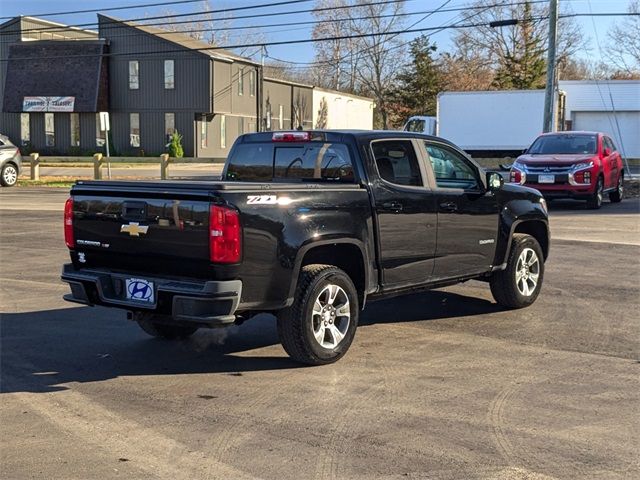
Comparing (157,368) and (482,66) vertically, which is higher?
(482,66)

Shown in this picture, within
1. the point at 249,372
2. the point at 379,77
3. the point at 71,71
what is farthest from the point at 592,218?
the point at 379,77

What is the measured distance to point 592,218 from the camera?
1745 cm

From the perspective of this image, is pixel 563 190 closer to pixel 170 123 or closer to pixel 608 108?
pixel 608 108

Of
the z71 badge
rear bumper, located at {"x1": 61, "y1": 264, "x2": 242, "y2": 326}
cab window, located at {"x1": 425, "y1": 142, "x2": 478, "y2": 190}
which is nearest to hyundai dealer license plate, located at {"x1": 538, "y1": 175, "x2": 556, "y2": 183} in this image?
cab window, located at {"x1": 425, "y1": 142, "x2": 478, "y2": 190}

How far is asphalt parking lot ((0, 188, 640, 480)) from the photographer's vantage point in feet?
14.0

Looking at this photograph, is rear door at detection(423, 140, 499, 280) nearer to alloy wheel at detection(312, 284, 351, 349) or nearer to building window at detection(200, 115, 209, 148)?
alloy wheel at detection(312, 284, 351, 349)

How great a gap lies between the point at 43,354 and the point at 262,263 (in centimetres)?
226

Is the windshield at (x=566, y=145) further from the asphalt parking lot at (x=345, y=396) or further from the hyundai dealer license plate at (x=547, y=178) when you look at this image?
the asphalt parking lot at (x=345, y=396)

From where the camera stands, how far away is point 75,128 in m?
51.4

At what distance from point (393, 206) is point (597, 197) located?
1383 cm

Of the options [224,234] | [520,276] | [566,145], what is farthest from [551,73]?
[224,234]

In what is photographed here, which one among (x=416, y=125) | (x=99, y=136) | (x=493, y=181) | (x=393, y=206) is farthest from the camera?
(x=99, y=136)

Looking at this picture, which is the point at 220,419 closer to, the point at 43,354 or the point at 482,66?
the point at 43,354

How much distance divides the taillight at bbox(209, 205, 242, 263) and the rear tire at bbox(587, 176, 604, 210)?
49.9ft
